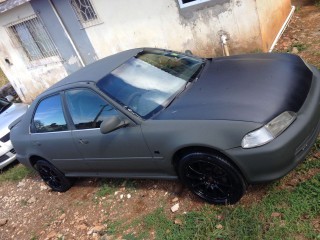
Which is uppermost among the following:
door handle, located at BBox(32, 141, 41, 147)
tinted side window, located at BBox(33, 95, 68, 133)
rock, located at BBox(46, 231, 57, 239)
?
tinted side window, located at BBox(33, 95, 68, 133)

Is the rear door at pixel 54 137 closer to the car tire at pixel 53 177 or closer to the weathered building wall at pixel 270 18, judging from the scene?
the car tire at pixel 53 177

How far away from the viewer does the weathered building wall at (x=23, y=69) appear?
33.3 feet

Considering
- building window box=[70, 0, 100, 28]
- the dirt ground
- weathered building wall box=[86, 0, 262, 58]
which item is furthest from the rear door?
building window box=[70, 0, 100, 28]

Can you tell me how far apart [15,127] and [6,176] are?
1.92 m

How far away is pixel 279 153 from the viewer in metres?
3.12

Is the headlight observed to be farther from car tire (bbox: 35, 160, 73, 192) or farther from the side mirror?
car tire (bbox: 35, 160, 73, 192)

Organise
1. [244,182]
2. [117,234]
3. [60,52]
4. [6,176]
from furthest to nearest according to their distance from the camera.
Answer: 1. [60,52]
2. [6,176]
3. [117,234]
4. [244,182]

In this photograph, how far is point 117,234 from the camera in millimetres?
4102

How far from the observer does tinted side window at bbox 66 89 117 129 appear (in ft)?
13.4

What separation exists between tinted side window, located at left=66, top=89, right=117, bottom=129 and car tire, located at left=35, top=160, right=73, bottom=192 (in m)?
1.26

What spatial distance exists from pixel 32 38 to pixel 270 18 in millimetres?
6939

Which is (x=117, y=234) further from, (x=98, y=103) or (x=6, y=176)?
(x=6, y=176)

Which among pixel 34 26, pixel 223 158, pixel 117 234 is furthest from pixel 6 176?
pixel 223 158

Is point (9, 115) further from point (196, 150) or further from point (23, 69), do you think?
point (196, 150)
